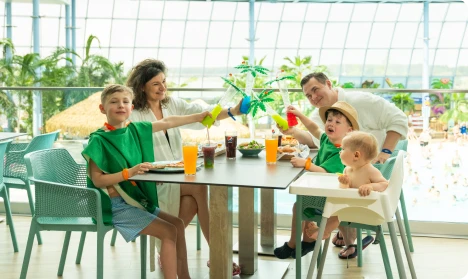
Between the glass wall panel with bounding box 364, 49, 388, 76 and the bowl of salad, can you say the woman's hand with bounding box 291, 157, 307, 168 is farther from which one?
the glass wall panel with bounding box 364, 49, 388, 76

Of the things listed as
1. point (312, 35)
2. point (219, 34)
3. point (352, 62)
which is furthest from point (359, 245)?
point (352, 62)

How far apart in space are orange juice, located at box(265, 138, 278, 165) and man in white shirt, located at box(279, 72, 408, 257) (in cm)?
46

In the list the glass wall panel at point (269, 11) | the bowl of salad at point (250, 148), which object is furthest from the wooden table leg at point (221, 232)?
the glass wall panel at point (269, 11)

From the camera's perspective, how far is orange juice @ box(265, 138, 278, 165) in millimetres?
3148

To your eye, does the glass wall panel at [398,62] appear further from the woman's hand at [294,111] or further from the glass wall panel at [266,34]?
the woman's hand at [294,111]

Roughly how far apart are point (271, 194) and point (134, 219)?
1296 millimetres

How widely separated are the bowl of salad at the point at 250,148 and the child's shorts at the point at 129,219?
25.1 inches

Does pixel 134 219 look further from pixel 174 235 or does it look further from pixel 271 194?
pixel 271 194

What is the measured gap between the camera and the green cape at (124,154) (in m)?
3.05

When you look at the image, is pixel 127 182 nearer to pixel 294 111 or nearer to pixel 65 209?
pixel 65 209

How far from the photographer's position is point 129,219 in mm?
3043

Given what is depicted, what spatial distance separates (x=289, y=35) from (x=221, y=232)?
19.2m

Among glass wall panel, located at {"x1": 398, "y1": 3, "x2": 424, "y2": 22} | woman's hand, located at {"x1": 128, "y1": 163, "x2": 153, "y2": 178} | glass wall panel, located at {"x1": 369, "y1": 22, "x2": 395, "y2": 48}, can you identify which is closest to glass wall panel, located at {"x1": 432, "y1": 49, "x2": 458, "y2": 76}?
glass wall panel, located at {"x1": 398, "y1": 3, "x2": 424, "y2": 22}

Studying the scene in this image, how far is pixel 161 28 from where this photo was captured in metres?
21.4
